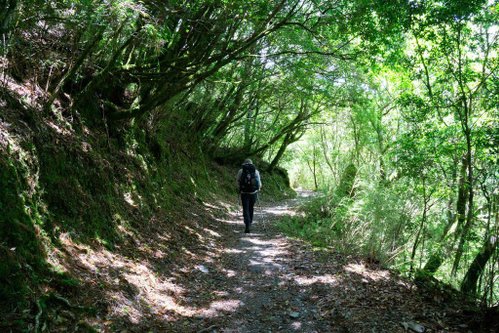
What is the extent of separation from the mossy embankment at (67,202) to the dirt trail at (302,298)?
4.74 ft

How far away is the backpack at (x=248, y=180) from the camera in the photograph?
432 inches

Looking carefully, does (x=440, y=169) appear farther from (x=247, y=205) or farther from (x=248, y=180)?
(x=247, y=205)

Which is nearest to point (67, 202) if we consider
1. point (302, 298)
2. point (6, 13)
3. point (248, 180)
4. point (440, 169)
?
point (6, 13)

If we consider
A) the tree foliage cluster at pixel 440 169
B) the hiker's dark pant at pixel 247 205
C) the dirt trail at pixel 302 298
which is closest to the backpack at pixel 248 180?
the hiker's dark pant at pixel 247 205

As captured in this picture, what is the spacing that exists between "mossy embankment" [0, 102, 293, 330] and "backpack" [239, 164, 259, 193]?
1684 millimetres

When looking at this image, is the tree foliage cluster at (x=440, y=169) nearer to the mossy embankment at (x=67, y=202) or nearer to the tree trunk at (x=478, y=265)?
the tree trunk at (x=478, y=265)

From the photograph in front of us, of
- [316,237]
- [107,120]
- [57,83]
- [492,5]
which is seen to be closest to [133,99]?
[107,120]

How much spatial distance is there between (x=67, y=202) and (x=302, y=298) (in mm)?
4025

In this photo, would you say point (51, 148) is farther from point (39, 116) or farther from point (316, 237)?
point (316, 237)

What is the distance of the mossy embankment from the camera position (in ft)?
13.3

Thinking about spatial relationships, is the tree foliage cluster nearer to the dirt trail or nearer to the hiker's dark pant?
the dirt trail

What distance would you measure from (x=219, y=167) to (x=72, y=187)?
15.6 m

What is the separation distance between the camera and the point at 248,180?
36.0 ft

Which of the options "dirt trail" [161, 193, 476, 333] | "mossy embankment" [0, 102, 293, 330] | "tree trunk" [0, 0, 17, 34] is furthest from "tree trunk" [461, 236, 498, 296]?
"tree trunk" [0, 0, 17, 34]
